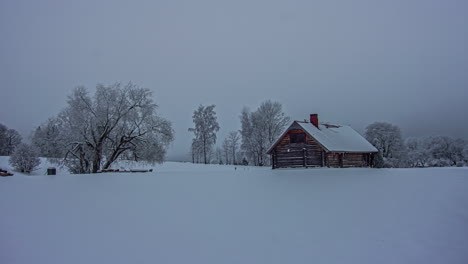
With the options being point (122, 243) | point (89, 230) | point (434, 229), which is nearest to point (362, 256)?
point (434, 229)

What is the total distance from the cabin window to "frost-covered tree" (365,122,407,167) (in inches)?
1277

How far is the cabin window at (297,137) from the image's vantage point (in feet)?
99.8

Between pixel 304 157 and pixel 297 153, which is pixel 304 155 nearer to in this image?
pixel 304 157

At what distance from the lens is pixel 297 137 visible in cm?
3069

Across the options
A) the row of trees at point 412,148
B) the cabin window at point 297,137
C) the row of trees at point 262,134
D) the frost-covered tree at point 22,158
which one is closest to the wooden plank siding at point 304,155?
the cabin window at point 297,137

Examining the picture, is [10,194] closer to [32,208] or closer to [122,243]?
[32,208]

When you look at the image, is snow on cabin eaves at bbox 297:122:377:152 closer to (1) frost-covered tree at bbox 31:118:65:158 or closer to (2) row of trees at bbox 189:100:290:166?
(2) row of trees at bbox 189:100:290:166

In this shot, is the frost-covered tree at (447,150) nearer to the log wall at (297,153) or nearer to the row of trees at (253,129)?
the row of trees at (253,129)

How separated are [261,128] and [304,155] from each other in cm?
2120

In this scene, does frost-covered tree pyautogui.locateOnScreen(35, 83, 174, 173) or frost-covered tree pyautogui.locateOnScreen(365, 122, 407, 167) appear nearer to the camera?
frost-covered tree pyautogui.locateOnScreen(35, 83, 174, 173)

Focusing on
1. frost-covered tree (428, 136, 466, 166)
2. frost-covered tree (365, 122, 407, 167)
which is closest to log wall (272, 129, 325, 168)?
frost-covered tree (365, 122, 407, 167)

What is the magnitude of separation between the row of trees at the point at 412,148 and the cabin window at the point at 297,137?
13.7 m

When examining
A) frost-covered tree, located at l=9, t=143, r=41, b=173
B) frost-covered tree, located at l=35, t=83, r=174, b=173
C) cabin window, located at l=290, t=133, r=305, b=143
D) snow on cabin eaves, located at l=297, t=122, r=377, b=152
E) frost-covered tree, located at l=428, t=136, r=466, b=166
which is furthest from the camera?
frost-covered tree, located at l=428, t=136, r=466, b=166

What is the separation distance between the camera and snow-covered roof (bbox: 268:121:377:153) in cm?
2964
